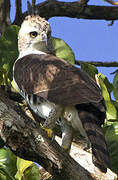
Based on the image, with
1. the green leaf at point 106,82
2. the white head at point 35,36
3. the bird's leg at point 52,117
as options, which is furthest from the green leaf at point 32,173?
the white head at point 35,36

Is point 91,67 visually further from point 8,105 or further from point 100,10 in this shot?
point 100,10

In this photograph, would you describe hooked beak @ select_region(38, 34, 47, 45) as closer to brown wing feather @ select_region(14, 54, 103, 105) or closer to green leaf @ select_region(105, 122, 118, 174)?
brown wing feather @ select_region(14, 54, 103, 105)

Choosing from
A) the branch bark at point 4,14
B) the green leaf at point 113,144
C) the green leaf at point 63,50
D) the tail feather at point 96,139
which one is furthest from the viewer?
the branch bark at point 4,14

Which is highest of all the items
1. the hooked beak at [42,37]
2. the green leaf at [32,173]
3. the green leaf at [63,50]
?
the hooked beak at [42,37]

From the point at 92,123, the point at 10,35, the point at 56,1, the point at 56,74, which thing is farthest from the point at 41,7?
the point at 92,123

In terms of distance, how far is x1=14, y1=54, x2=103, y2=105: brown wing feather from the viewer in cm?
355

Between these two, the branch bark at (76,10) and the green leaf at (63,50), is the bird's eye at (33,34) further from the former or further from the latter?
the branch bark at (76,10)

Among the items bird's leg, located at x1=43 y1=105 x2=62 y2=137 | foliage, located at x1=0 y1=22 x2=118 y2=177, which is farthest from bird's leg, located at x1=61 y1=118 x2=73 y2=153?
foliage, located at x1=0 y1=22 x2=118 y2=177

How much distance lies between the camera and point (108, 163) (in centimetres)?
330

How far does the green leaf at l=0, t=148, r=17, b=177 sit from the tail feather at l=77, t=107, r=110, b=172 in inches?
30.4

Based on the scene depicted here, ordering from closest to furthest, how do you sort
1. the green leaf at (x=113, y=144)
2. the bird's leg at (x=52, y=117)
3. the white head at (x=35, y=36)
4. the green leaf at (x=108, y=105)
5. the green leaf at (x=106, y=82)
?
1. the bird's leg at (x=52, y=117)
2. the green leaf at (x=113, y=144)
3. the green leaf at (x=108, y=105)
4. the green leaf at (x=106, y=82)
5. the white head at (x=35, y=36)

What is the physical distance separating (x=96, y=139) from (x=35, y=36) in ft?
6.87

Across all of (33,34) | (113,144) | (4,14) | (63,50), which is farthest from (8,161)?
(4,14)

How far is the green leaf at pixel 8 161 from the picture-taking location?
12.4 feet
